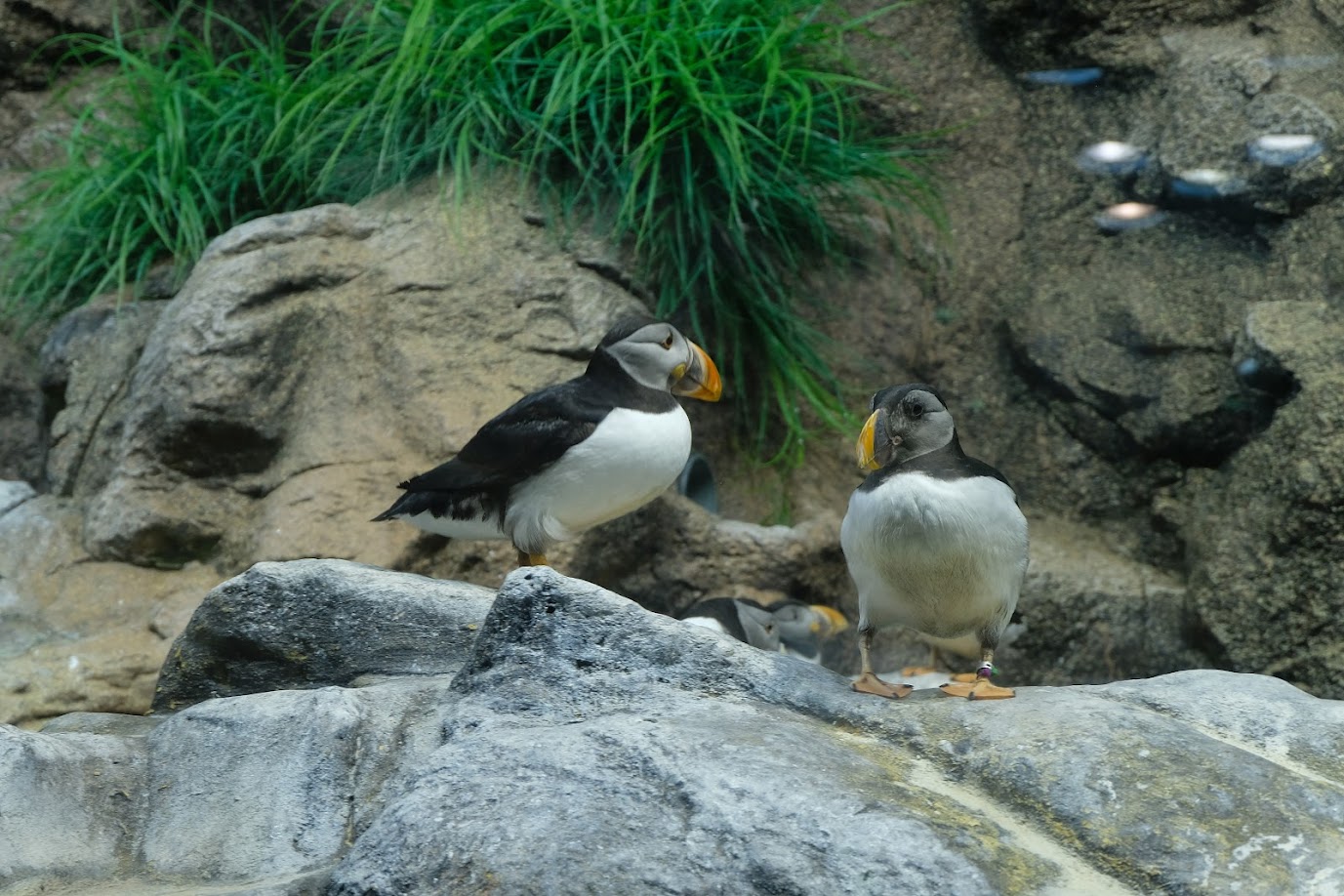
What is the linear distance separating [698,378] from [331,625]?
1.21 meters

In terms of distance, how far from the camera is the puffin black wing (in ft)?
11.9

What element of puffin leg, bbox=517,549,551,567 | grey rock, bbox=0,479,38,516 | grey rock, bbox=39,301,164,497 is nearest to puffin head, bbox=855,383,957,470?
puffin leg, bbox=517,549,551,567

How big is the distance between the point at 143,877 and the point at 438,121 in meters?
3.28

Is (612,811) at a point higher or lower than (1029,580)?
higher

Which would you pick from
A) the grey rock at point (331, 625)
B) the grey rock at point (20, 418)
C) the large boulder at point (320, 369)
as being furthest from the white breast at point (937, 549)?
the grey rock at point (20, 418)

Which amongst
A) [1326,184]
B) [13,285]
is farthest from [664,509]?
[13,285]

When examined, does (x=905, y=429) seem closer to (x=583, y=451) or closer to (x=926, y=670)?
(x=583, y=451)

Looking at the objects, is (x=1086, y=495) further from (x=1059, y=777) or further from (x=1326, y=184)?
(x=1059, y=777)

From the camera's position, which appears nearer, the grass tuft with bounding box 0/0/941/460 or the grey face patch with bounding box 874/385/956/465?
the grey face patch with bounding box 874/385/956/465

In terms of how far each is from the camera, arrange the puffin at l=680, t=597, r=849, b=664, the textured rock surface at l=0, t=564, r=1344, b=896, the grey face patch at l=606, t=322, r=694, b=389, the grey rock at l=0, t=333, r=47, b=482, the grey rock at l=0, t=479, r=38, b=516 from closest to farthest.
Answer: the textured rock surface at l=0, t=564, r=1344, b=896 → the grey face patch at l=606, t=322, r=694, b=389 → the puffin at l=680, t=597, r=849, b=664 → the grey rock at l=0, t=479, r=38, b=516 → the grey rock at l=0, t=333, r=47, b=482

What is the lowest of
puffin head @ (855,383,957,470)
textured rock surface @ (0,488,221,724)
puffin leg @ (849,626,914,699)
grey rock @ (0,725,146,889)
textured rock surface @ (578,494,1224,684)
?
textured rock surface @ (578,494,1224,684)

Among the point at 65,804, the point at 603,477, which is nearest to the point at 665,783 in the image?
the point at 65,804

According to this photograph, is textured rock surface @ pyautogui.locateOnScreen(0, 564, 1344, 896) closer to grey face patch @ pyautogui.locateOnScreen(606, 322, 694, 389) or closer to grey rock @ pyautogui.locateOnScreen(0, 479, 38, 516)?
grey face patch @ pyautogui.locateOnScreen(606, 322, 694, 389)

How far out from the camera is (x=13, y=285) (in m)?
5.75
